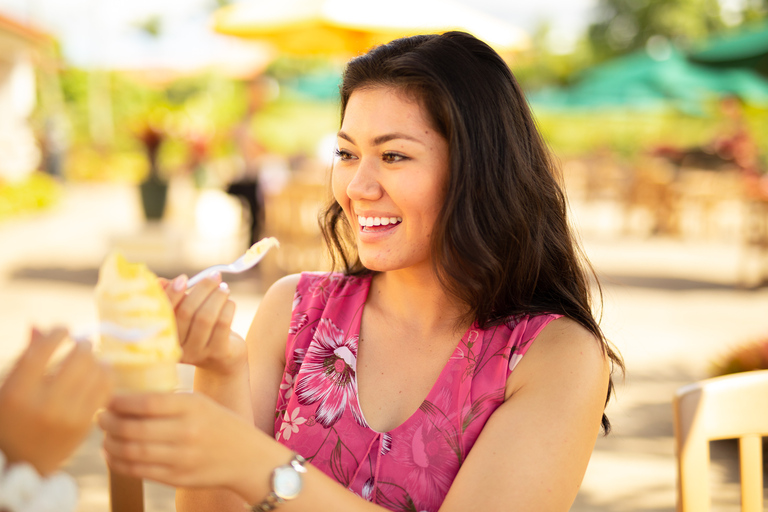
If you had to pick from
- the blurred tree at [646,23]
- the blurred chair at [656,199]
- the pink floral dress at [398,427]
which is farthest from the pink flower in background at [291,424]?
the blurred tree at [646,23]

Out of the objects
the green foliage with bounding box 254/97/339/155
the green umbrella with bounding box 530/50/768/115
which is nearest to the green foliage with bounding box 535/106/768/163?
the green foliage with bounding box 254/97/339/155

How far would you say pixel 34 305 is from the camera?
678cm

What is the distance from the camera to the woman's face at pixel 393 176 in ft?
5.15

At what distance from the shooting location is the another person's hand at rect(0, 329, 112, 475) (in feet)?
2.52

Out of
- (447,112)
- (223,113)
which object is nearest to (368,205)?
(447,112)

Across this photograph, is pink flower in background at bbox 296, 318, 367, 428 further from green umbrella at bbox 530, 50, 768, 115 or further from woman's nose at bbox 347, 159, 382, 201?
green umbrella at bbox 530, 50, 768, 115

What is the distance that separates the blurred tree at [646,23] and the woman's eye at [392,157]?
122ft

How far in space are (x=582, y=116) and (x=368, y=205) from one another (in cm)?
2848

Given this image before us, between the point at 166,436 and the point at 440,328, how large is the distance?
0.96 metres

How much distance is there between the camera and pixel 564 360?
147 cm

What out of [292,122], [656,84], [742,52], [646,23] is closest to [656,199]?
[656,84]

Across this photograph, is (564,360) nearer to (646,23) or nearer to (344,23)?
(344,23)

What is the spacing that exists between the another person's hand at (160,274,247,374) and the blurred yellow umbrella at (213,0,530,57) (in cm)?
575

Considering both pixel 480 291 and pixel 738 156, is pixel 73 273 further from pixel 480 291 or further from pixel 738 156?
pixel 738 156
